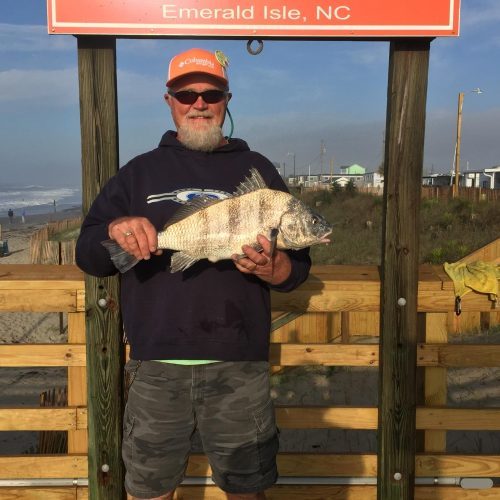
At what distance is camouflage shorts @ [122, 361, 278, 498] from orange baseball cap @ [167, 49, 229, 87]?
4.95 feet

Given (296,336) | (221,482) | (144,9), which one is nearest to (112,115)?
(144,9)

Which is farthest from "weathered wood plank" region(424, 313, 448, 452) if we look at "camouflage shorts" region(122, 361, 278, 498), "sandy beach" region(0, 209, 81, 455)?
"sandy beach" region(0, 209, 81, 455)

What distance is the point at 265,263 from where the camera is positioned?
2496 millimetres

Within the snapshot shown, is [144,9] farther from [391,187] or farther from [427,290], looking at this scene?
[427,290]

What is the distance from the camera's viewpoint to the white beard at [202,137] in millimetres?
2785

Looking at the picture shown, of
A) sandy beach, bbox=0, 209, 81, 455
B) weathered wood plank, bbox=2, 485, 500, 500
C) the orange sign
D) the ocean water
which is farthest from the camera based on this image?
the ocean water

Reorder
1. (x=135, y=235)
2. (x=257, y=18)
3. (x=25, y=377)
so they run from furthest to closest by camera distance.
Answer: (x=25, y=377), (x=257, y=18), (x=135, y=235)

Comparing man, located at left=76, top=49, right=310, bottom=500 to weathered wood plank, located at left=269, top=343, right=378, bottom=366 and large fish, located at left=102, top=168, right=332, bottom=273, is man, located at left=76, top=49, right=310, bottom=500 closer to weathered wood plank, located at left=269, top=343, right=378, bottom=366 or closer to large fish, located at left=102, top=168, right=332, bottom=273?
large fish, located at left=102, top=168, right=332, bottom=273

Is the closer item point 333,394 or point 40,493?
point 40,493

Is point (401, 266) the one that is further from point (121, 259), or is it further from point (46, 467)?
point (46, 467)

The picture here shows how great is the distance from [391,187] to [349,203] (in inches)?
1382

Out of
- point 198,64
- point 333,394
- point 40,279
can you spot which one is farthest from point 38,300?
point 333,394

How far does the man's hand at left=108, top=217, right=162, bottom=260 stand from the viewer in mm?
2416

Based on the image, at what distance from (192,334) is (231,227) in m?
0.59
